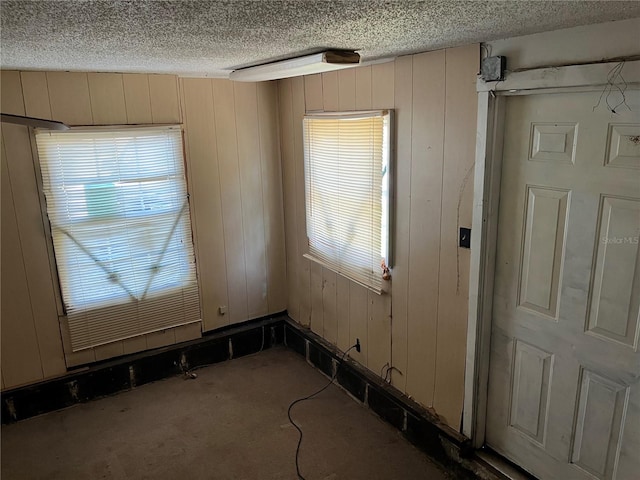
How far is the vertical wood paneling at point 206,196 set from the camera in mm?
3666

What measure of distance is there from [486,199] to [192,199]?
231 centimetres

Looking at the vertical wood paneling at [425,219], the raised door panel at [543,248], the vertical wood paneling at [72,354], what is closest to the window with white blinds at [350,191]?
the vertical wood paneling at [425,219]

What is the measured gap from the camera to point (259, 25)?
1.52 m

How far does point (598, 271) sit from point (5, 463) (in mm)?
3492

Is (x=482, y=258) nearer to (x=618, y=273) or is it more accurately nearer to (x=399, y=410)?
(x=618, y=273)

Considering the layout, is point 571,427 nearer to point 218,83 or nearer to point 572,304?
point 572,304

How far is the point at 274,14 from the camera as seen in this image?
1.35m

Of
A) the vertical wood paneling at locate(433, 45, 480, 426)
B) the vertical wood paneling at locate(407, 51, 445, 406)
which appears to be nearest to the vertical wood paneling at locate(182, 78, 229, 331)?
the vertical wood paneling at locate(407, 51, 445, 406)

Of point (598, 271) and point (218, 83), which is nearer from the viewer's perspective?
point (598, 271)

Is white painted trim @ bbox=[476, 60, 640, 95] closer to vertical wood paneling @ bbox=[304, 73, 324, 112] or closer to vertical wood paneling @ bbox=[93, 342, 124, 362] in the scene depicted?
vertical wood paneling @ bbox=[304, 73, 324, 112]

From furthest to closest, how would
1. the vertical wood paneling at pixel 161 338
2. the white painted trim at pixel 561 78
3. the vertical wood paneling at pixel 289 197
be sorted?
the vertical wood paneling at pixel 289 197 → the vertical wood paneling at pixel 161 338 → the white painted trim at pixel 561 78

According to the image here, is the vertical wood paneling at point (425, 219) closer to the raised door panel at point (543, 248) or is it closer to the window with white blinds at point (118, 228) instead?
the raised door panel at point (543, 248)

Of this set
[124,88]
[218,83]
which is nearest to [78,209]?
[124,88]

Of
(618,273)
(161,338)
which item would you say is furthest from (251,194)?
(618,273)
